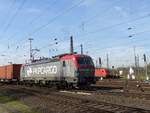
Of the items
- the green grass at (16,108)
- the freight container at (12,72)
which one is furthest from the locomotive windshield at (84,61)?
the freight container at (12,72)

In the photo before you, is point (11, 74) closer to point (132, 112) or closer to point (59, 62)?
point (59, 62)

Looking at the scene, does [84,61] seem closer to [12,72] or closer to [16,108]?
[16,108]

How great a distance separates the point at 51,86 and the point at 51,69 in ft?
7.79

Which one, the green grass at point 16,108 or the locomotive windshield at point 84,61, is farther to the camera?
the locomotive windshield at point 84,61

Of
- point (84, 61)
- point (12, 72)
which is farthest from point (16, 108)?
point (12, 72)

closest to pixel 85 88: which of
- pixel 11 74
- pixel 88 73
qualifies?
pixel 88 73

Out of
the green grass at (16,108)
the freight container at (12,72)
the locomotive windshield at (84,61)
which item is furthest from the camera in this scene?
the freight container at (12,72)

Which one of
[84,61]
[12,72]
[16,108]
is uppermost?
[84,61]

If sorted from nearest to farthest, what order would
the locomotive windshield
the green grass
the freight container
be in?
the green grass → the locomotive windshield → the freight container

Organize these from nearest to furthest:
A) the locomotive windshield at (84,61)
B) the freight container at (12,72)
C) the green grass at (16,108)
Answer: the green grass at (16,108) → the locomotive windshield at (84,61) → the freight container at (12,72)

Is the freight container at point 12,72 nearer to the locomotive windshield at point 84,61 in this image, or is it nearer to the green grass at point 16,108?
the locomotive windshield at point 84,61

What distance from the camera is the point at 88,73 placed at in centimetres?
2909

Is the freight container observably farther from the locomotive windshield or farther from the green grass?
the green grass

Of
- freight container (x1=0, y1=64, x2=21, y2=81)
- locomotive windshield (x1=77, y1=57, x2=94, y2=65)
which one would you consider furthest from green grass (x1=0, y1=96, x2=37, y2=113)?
freight container (x1=0, y1=64, x2=21, y2=81)
